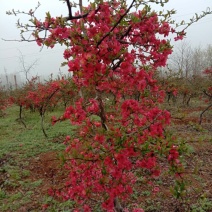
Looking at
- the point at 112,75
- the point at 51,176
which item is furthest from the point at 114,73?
the point at 51,176

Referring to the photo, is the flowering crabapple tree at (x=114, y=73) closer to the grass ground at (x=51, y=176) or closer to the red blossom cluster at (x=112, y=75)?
the red blossom cluster at (x=112, y=75)

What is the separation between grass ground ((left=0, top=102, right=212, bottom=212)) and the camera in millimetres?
4406

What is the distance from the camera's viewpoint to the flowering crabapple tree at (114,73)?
86.1 inches

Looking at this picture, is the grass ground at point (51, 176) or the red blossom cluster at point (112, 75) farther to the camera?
the grass ground at point (51, 176)

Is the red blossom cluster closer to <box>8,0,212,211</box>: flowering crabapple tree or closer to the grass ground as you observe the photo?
<box>8,0,212,211</box>: flowering crabapple tree

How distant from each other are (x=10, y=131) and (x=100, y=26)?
9658 millimetres

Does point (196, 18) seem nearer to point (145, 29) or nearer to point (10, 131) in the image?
point (145, 29)

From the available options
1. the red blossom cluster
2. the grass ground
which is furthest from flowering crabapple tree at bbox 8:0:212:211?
the grass ground

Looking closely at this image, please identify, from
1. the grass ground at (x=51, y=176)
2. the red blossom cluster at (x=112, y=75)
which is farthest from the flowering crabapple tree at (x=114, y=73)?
the grass ground at (x=51, y=176)

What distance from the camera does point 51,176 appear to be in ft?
19.5

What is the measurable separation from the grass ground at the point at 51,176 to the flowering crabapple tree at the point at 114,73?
1.21ft

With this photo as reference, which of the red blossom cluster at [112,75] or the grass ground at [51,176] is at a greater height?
the red blossom cluster at [112,75]

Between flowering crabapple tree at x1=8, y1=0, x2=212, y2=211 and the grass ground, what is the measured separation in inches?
14.5

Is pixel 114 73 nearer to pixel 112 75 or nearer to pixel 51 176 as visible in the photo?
pixel 112 75
